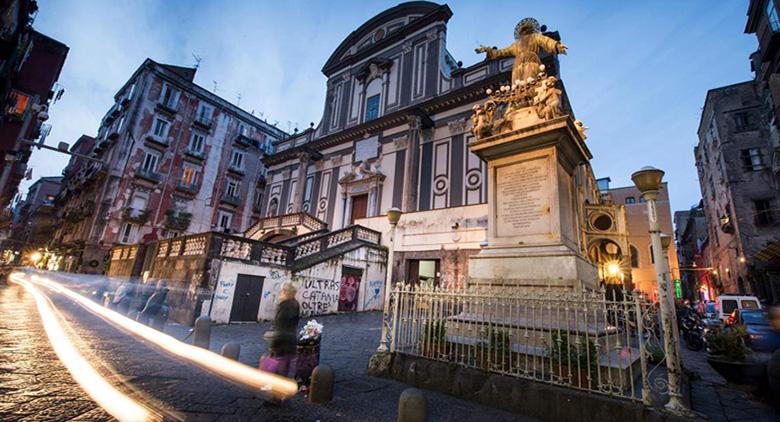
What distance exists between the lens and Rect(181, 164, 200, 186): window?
93.6 ft

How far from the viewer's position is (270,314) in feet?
36.6

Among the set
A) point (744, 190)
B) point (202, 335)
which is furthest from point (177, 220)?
point (744, 190)

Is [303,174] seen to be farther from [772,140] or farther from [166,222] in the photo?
[772,140]

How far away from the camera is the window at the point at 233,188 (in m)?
31.2

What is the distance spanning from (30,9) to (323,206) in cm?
2095

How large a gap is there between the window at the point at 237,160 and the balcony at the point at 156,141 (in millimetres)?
5496

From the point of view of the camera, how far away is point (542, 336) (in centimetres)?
359

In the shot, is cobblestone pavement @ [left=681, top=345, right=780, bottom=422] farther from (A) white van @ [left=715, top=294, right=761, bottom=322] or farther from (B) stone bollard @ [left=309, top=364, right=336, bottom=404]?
(A) white van @ [left=715, top=294, right=761, bottom=322]

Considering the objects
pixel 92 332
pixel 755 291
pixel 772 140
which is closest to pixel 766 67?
pixel 772 140

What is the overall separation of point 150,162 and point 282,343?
30.3 meters

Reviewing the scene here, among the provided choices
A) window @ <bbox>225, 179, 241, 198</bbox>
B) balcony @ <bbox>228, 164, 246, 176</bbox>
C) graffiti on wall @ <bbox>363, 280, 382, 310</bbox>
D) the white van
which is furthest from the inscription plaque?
balcony @ <bbox>228, 164, 246, 176</bbox>

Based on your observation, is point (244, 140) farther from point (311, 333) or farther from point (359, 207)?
point (311, 333)

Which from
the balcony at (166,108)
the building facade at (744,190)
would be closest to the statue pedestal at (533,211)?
the building facade at (744,190)

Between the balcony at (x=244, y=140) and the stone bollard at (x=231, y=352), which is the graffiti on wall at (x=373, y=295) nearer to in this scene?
the stone bollard at (x=231, y=352)
